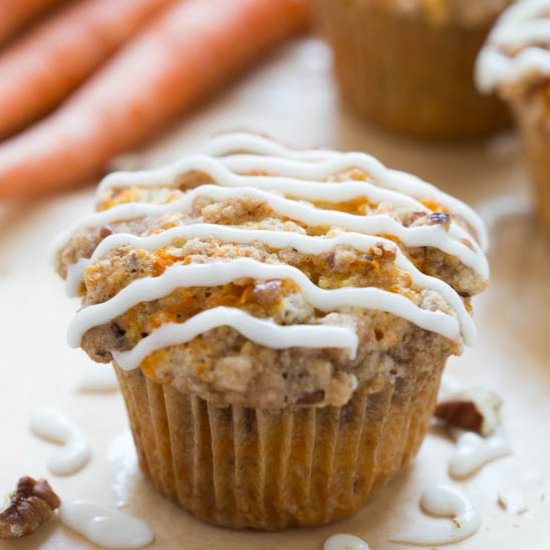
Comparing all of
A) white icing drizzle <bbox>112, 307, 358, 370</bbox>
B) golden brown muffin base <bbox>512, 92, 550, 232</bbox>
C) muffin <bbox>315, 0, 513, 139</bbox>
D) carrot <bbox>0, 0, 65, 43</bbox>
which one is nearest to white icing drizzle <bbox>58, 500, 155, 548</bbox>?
white icing drizzle <bbox>112, 307, 358, 370</bbox>

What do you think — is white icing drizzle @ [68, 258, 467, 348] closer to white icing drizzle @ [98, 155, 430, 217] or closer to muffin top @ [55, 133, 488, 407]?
muffin top @ [55, 133, 488, 407]

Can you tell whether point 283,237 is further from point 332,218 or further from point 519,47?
point 519,47

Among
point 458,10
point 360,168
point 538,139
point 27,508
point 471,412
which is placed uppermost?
point 458,10

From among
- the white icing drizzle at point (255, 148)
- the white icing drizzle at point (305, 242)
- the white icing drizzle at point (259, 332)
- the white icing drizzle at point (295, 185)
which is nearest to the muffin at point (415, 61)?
the white icing drizzle at point (255, 148)

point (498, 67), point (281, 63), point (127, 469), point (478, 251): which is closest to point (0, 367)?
point (127, 469)

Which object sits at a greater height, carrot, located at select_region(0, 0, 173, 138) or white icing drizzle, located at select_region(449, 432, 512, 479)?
carrot, located at select_region(0, 0, 173, 138)

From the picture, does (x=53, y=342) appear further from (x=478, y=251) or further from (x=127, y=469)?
(x=478, y=251)

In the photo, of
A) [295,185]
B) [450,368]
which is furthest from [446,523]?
[295,185]
